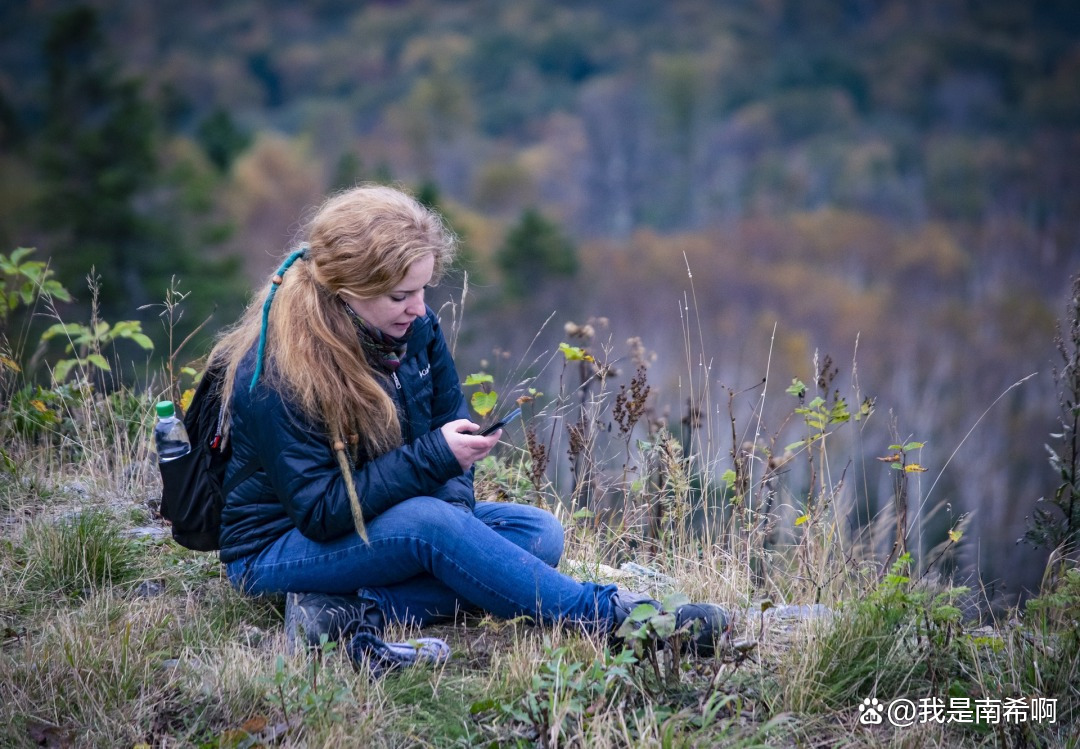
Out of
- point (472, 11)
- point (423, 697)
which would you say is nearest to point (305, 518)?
point (423, 697)

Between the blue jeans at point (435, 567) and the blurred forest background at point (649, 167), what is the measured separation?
14.4 meters

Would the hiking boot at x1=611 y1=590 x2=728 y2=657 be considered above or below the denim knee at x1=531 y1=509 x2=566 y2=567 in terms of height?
below

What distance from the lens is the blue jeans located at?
8.92 feet

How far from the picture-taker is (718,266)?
5000 cm

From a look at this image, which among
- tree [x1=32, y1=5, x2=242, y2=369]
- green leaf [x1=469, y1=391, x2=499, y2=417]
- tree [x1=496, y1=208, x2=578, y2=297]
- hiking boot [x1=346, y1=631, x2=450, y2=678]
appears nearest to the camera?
hiking boot [x1=346, y1=631, x2=450, y2=678]

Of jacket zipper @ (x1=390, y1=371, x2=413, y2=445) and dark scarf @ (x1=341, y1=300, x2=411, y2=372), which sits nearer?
dark scarf @ (x1=341, y1=300, x2=411, y2=372)

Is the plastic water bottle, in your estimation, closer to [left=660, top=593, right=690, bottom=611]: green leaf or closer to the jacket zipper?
the jacket zipper

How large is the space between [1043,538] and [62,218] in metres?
22.1

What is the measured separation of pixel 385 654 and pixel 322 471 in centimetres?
51

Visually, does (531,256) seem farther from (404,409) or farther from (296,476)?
(296,476)

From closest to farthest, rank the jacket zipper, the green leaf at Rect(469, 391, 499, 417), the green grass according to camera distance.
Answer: the green grass, the jacket zipper, the green leaf at Rect(469, 391, 499, 417)

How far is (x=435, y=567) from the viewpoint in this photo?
2.76 metres

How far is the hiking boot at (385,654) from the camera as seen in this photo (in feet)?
8.48

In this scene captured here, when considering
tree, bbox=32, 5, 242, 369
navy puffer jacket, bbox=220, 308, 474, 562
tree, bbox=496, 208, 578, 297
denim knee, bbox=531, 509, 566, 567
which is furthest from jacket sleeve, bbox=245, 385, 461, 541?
Result: tree, bbox=496, 208, 578, 297
